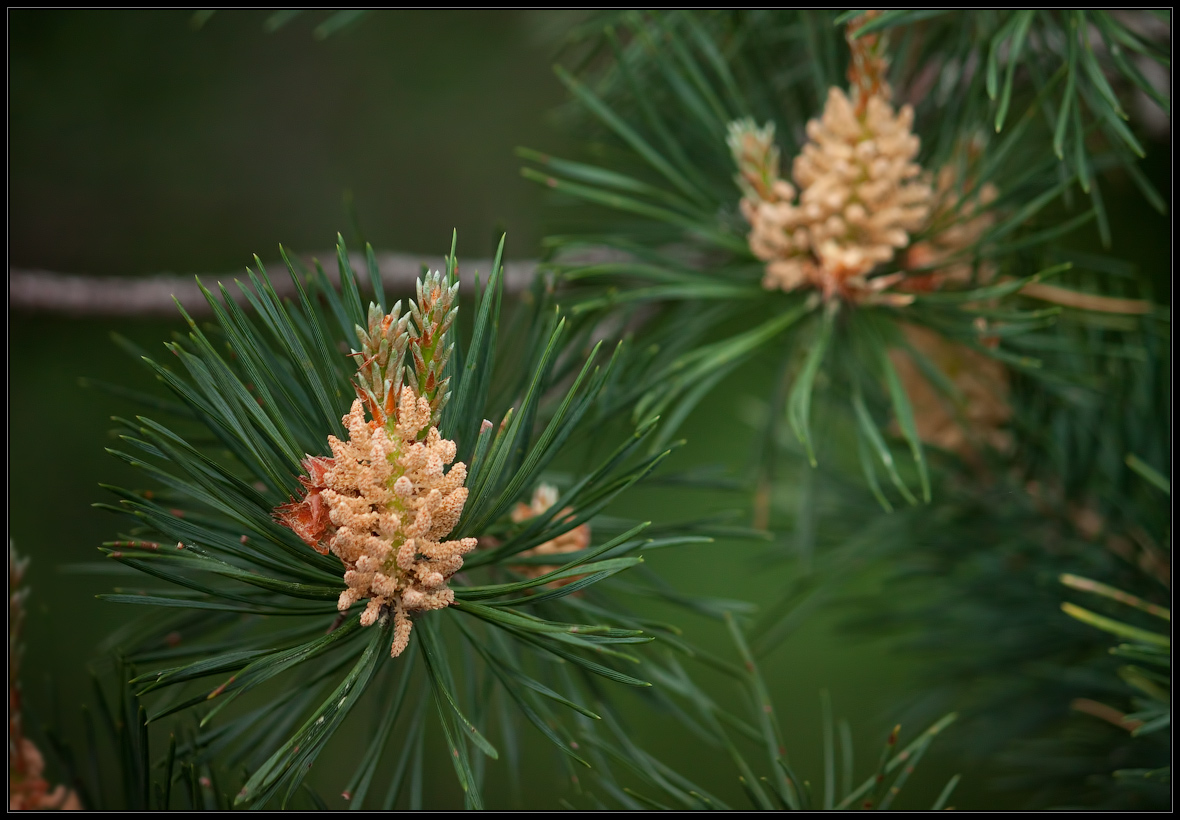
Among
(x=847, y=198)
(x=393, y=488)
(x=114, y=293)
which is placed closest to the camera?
(x=393, y=488)

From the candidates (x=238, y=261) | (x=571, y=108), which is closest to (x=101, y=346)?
(x=238, y=261)

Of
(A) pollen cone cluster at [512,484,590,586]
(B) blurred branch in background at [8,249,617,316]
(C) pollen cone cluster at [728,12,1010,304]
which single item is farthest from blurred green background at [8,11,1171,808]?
(A) pollen cone cluster at [512,484,590,586]

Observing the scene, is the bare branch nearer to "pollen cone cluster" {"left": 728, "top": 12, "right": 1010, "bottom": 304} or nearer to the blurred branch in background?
the blurred branch in background

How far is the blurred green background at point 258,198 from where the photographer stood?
97 centimetres

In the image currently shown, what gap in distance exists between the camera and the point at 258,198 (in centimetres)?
121

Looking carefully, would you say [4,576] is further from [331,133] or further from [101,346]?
[331,133]

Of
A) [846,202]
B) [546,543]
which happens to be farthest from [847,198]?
[546,543]

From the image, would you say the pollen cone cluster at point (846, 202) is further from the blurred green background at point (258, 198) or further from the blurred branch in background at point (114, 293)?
the blurred green background at point (258, 198)

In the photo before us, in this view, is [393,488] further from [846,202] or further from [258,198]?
[258,198]

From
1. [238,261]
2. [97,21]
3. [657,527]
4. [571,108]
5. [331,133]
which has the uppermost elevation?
[97,21]

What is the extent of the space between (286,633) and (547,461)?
14 centimetres

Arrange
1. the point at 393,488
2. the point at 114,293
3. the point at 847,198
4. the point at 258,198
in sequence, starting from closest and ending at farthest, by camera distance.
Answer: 1. the point at 393,488
2. the point at 847,198
3. the point at 114,293
4. the point at 258,198

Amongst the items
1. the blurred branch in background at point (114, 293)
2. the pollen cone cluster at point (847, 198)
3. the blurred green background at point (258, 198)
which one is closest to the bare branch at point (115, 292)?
the blurred branch in background at point (114, 293)

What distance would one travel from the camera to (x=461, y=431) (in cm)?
35
